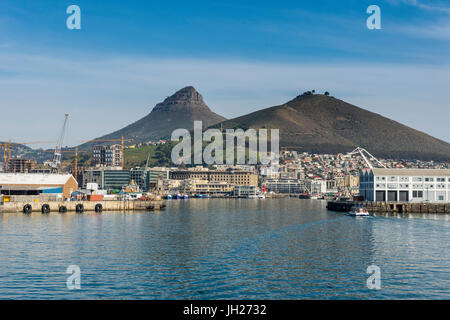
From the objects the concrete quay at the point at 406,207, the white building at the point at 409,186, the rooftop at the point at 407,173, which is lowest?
the concrete quay at the point at 406,207

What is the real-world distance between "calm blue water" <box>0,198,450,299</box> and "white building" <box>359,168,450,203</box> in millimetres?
55741

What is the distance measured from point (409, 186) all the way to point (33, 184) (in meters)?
89.9

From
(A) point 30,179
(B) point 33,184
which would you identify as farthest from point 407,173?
(A) point 30,179

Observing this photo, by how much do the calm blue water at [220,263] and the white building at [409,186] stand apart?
55.7 m

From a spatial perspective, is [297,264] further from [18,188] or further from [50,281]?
[18,188]

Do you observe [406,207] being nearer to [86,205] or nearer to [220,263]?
[86,205]

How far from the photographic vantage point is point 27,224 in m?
71.9

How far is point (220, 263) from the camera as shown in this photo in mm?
40375

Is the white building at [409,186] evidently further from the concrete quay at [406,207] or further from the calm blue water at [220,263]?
the calm blue water at [220,263]

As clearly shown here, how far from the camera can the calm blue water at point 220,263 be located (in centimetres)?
3111

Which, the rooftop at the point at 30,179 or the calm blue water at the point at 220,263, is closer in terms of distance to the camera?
the calm blue water at the point at 220,263

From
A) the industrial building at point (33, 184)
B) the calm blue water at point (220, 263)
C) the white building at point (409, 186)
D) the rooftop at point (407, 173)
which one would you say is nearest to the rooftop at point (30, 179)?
the industrial building at point (33, 184)
